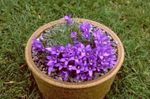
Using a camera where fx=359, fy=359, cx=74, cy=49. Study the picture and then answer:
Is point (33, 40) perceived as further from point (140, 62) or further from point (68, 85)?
A: point (140, 62)

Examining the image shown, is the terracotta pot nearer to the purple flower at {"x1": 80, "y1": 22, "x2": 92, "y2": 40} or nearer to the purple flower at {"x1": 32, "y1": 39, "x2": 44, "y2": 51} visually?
the purple flower at {"x1": 32, "y1": 39, "x2": 44, "y2": 51}

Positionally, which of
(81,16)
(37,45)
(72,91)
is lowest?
(72,91)

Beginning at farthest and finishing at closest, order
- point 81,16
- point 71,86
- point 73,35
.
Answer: point 81,16, point 73,35, point 71,86

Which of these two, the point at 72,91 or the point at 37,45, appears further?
the point at 37,45

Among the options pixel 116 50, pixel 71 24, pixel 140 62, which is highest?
pixel 71 24

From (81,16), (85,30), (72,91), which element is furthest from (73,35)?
(81,16)

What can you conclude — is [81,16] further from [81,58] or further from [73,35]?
[81,58]

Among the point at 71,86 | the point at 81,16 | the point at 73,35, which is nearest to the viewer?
the point at 71,86

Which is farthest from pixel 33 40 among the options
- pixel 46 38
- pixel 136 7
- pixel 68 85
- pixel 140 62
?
pixel 136 7
